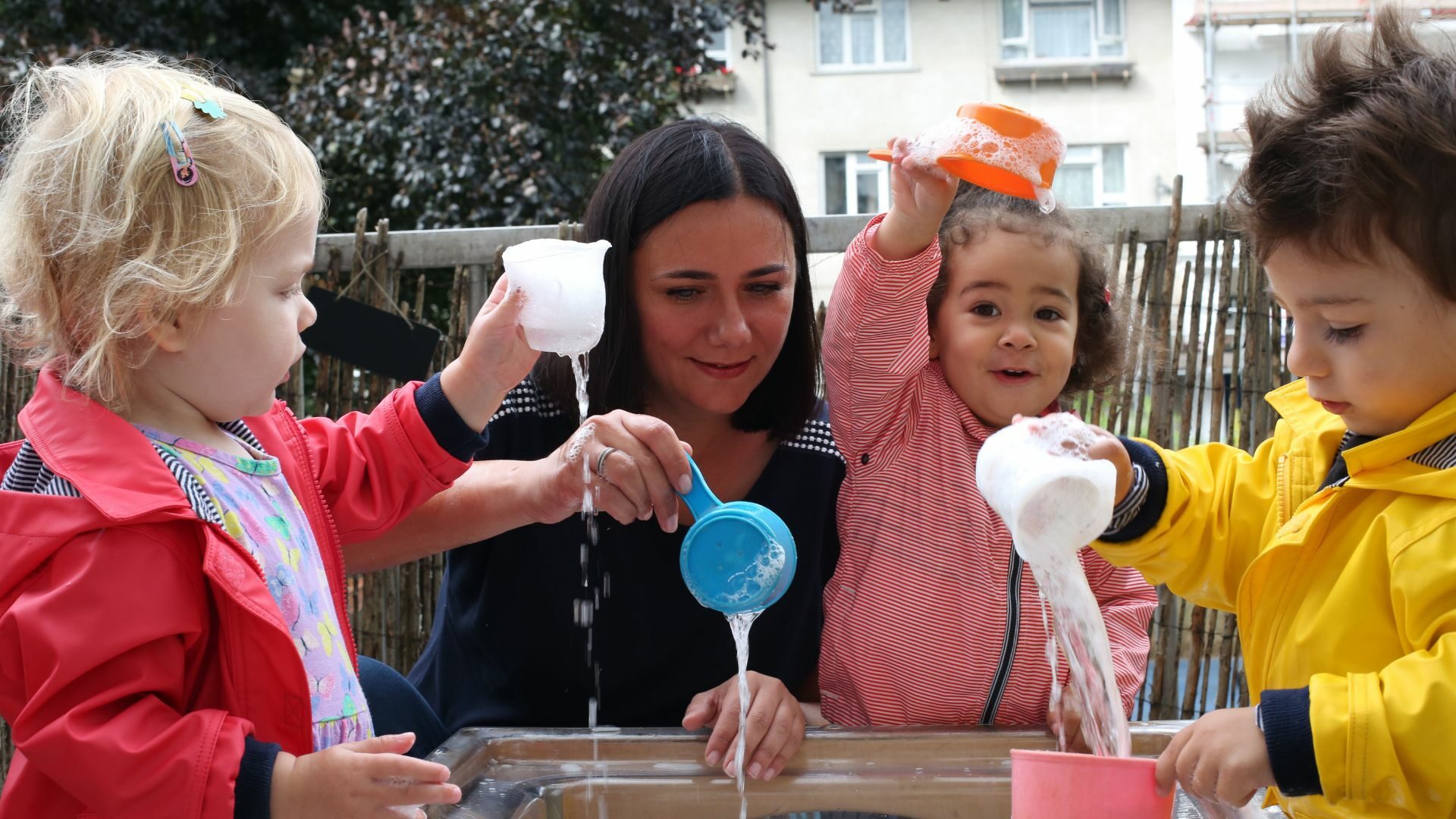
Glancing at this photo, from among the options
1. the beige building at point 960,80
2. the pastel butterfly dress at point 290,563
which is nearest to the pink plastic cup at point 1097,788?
the pastel butterfly dress at point 290,563

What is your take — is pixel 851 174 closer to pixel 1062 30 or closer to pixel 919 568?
pixel 1062 30

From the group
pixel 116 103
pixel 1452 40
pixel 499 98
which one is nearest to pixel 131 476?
pixel 116 103

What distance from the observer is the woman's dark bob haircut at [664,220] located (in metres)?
1.72

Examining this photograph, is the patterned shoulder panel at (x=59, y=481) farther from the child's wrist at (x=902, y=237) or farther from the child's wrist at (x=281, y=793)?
the child's wrist at (x=902, y=237)

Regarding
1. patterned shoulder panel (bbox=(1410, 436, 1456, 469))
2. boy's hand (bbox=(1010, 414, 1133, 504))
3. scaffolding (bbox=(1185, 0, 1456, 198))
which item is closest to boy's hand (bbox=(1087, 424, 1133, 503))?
boy's hand (bbox=(1010, 414, 1133, 504))

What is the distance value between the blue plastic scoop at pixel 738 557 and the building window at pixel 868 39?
467 inches

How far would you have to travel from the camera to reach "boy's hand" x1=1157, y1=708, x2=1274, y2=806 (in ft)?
3.36

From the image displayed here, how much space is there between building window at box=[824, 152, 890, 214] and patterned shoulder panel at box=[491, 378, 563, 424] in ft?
35.6

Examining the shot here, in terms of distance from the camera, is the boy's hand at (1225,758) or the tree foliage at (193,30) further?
the tree foliage at (193,30)

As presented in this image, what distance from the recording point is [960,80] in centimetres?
1272

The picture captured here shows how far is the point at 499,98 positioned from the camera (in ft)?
17.7

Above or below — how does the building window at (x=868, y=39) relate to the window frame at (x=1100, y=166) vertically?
above

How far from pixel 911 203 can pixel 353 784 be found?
34.4 inches

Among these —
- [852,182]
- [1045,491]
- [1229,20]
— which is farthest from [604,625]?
[1229,20]
